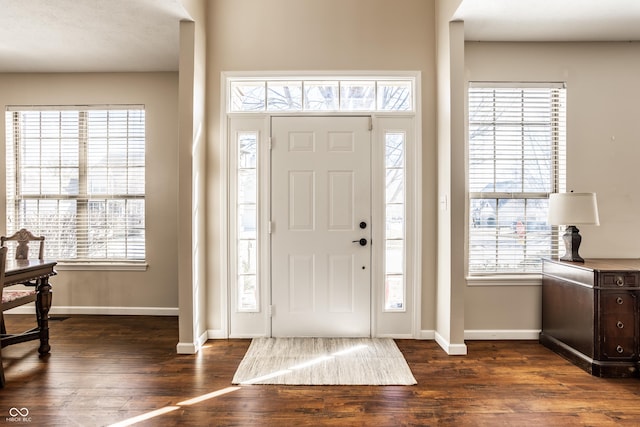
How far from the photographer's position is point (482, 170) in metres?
3.86

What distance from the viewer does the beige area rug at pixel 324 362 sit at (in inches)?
115

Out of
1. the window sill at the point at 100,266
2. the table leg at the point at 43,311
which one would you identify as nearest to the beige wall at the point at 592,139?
the window sill at the point at 100,266

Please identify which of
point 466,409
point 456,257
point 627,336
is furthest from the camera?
point 456,257

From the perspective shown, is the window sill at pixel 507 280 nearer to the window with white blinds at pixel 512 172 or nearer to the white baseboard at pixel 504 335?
the window with white blinds at pixel 512 172

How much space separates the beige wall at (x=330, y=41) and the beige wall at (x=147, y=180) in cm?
109

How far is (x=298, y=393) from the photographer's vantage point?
272 cm

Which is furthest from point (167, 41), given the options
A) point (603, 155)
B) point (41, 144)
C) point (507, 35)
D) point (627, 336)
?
point (627, 336)

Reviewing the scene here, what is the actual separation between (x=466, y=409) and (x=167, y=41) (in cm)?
404

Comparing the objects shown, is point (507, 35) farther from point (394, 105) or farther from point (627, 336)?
point (627, 336)

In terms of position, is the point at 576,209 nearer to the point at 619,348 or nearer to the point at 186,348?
the point at 619,348

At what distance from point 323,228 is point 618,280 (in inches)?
96.6

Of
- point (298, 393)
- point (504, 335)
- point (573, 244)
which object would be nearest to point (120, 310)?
point (298, 393)

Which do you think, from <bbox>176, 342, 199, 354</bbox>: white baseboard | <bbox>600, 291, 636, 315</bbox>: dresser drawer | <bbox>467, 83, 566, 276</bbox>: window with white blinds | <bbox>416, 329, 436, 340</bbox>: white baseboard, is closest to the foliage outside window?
<bbox>416, 329, 436, 340</bbox>: white baseboard

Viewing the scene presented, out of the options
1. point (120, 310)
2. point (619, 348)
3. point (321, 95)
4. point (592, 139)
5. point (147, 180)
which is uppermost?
point (321, 95)
